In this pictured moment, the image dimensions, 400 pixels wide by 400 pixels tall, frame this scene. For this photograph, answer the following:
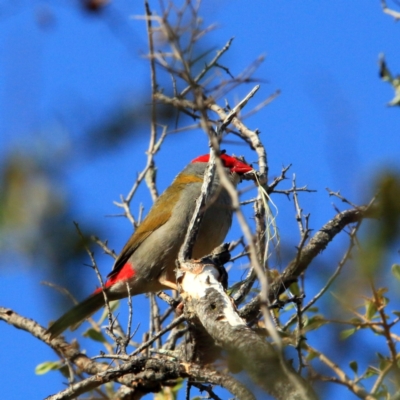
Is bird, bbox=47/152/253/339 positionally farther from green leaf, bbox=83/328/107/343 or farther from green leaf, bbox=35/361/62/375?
green leaf, bbox=35/361/62/375

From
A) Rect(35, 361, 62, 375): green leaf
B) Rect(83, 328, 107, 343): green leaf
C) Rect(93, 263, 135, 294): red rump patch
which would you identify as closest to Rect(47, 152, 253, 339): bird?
Rect(93, 263, 135, 294): red rump patch

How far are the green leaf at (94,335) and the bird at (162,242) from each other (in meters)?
0.11

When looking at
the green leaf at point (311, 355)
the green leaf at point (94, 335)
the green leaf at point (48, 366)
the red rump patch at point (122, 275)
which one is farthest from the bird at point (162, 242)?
the green leaf at point (311, 355)

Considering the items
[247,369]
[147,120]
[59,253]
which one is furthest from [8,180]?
[247,369]

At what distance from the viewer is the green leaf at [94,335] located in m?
5.43

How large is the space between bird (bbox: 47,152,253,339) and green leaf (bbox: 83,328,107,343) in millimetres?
114

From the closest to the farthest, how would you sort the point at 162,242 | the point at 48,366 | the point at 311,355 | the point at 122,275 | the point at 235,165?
the point at 311,355
the point at 48,366
the point at 162,242
the point at 122,275
the point at 235,165

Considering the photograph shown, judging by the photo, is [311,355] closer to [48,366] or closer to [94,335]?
[94,335]

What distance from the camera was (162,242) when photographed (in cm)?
566

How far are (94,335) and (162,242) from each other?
98 cm

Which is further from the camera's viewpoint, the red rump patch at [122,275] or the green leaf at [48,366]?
the red rump patch at [122,275]

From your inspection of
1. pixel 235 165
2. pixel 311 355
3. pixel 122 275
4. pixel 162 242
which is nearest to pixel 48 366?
pixel 122 275

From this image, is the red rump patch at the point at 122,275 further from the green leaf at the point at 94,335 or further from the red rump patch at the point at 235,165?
the red rump patch at the point at 235,165

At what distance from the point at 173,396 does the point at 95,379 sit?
1.38 m
